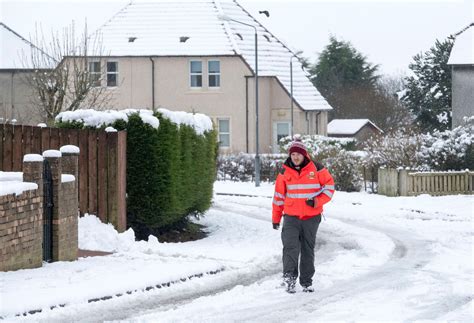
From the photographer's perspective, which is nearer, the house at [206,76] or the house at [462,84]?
the house at [462,84]

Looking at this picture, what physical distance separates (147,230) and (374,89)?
77.0 metres

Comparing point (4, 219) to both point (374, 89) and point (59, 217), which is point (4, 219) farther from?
point (374, 89)

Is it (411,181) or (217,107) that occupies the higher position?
(217,107)

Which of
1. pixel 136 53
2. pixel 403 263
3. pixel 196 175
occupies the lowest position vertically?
pixel 403 263

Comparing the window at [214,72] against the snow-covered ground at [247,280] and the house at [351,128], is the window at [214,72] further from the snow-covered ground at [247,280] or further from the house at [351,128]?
the snow-covered ground at [247,280]

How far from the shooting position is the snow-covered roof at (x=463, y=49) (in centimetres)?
4744

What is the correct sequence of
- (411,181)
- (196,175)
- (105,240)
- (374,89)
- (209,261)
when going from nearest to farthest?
(209,261), (105,240), (196,175), (411,181), (374,89)

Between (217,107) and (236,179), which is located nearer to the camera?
(236,179)

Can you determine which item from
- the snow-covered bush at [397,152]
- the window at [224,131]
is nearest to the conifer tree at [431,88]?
the window at [224,131]

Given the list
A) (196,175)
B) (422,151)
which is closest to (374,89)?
(422,151)

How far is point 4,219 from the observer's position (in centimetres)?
1249

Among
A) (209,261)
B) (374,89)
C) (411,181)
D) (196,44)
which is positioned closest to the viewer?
(209,261)

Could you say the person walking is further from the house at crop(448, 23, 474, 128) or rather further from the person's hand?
the house at crop(448, 23, 474, 128)

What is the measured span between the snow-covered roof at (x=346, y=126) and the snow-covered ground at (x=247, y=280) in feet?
202
